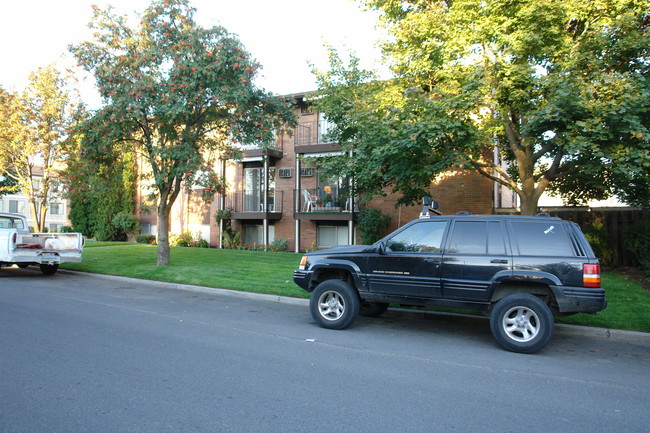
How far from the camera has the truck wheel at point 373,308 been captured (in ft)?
27.3

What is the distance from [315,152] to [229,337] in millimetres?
13891

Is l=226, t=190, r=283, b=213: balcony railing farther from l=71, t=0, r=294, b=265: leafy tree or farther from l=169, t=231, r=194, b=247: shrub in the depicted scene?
l=71, t=0, r=294, b=265: leafy tree

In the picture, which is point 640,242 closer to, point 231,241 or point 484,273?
point 484,273

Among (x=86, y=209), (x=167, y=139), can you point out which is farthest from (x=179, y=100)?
(x=86, y=209)

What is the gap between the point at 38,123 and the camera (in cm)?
1675

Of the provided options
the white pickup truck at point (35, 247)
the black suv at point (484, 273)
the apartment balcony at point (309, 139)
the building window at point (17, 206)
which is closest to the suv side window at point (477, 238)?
the black suv at point (484, 273)

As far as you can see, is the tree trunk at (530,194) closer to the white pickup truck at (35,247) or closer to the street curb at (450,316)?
the street curb at (450,316)

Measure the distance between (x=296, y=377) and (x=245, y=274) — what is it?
27.6 ft

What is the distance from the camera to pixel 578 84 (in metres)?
8.68

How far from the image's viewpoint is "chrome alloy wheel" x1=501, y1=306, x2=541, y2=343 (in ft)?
20.0

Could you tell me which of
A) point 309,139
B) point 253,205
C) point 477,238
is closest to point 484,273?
point 477,238

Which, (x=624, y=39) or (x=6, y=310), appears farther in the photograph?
(x=624, y=39)

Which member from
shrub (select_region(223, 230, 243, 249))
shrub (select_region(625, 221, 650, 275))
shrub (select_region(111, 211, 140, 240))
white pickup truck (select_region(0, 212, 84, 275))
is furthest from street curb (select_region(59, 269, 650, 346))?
shrub (select_region(111, 211, 140, 240))

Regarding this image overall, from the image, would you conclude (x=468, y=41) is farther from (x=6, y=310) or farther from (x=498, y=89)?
(x=6, y=310)
